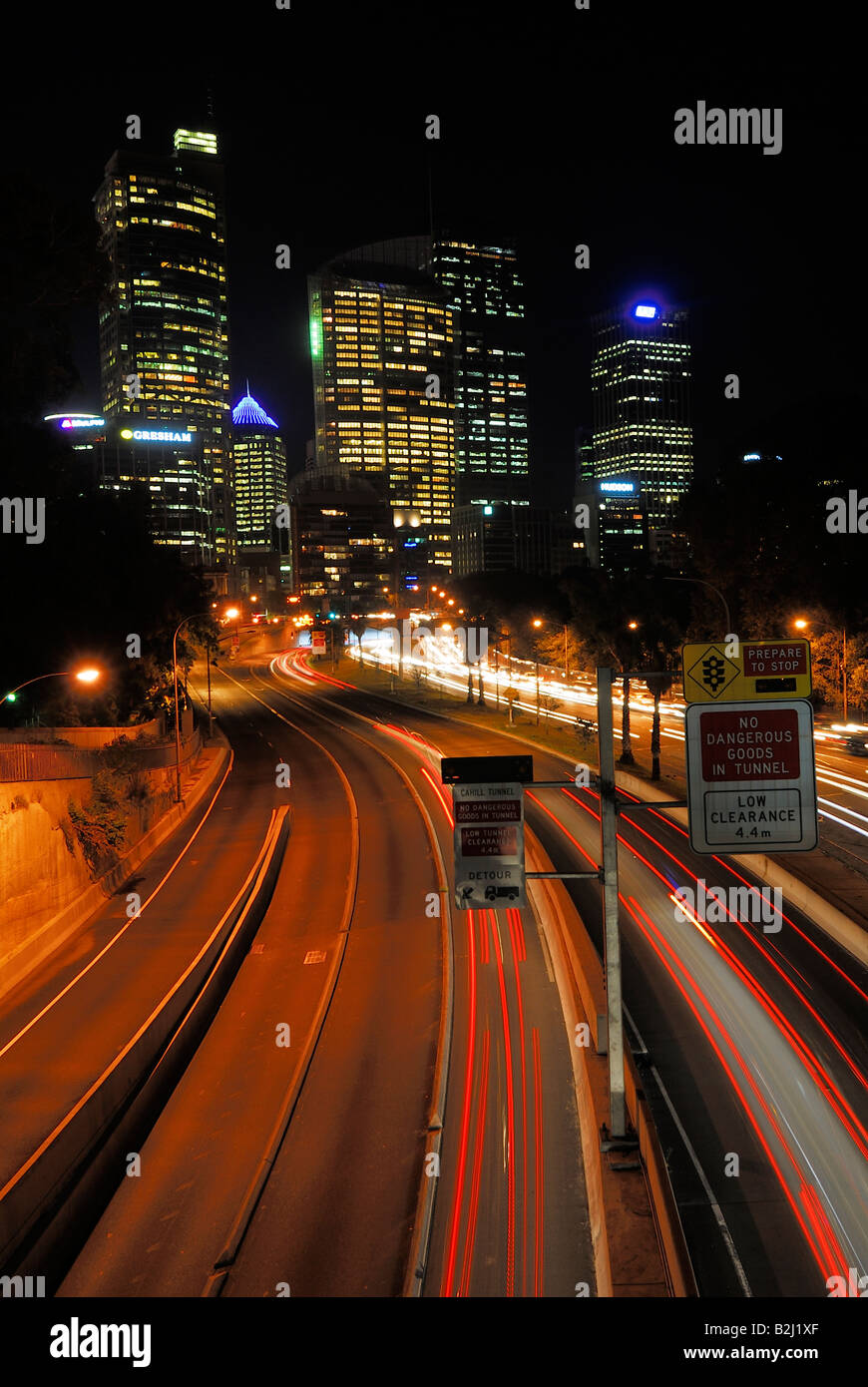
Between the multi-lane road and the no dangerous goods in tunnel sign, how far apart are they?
3043 millimetres

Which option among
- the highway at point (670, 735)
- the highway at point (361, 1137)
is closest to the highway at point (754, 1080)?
the highway at point (361, 1137)

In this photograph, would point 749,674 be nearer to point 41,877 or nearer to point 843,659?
point 41,877

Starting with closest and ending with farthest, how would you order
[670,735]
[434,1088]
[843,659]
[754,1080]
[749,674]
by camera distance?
[749,674]
[754,1080]
[434,1088]
[843,659]
[670,735]

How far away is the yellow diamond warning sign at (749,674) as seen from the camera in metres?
11.0

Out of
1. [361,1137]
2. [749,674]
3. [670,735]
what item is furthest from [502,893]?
[670,735]

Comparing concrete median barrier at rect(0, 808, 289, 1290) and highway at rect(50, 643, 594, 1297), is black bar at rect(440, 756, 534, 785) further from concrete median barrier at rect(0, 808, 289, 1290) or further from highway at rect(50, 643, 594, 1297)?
concrete median barrier at rect(0, 808, 289, 1290)

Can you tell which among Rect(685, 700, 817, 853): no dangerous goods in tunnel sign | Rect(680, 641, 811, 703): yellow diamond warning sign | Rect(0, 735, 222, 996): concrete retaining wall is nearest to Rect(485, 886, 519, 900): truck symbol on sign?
Rect(685, 700, 817, 853): no dangerous goods in tunnel sign

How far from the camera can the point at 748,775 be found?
36.6ft

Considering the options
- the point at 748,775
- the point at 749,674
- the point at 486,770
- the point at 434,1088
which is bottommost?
the point at 434,1088

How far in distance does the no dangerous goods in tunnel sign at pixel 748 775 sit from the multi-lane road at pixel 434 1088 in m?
3.04

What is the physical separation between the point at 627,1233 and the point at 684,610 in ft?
234

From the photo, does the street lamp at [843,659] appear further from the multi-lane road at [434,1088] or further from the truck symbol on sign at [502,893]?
the truck symbol on sign at [502,893]

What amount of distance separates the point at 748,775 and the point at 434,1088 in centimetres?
1010

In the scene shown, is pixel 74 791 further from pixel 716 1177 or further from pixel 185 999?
pixel 716 1177
